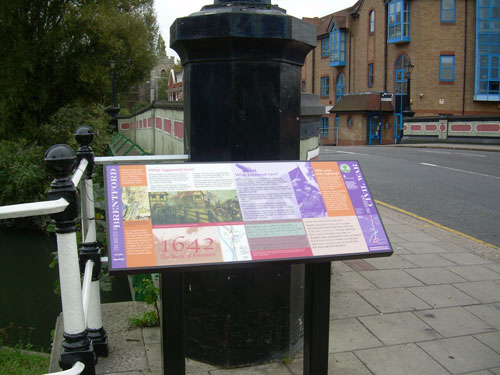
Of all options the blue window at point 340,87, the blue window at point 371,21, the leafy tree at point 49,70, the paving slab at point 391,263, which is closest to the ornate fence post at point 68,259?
the paving slab at point 391,263

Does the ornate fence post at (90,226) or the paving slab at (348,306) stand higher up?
the ornate fence post at (90,226)

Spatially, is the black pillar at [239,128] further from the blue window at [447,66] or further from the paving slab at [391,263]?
the blue window at [447,66]

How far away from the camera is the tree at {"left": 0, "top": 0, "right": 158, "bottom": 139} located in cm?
1911

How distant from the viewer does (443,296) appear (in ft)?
15.3

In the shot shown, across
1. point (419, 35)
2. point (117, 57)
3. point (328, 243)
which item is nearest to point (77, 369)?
point (328, 243)

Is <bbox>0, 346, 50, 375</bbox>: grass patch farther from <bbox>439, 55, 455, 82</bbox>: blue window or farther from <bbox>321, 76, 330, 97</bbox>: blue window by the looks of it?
<bbox>321, 76, 330, 97</bbox>: blue window

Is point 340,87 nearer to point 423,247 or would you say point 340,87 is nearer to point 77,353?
point 423,247

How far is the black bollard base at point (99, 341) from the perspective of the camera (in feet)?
11.2

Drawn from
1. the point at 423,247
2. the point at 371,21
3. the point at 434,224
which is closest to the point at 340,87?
the point at 371,21

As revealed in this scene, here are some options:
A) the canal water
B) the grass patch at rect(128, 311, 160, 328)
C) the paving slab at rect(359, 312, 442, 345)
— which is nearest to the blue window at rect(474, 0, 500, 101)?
the canal water

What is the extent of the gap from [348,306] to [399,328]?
55 centimetres

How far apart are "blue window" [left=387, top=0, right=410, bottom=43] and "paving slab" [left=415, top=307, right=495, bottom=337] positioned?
1390 inches

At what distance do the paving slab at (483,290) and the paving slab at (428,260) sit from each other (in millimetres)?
643

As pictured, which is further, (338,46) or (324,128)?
(324,128)
